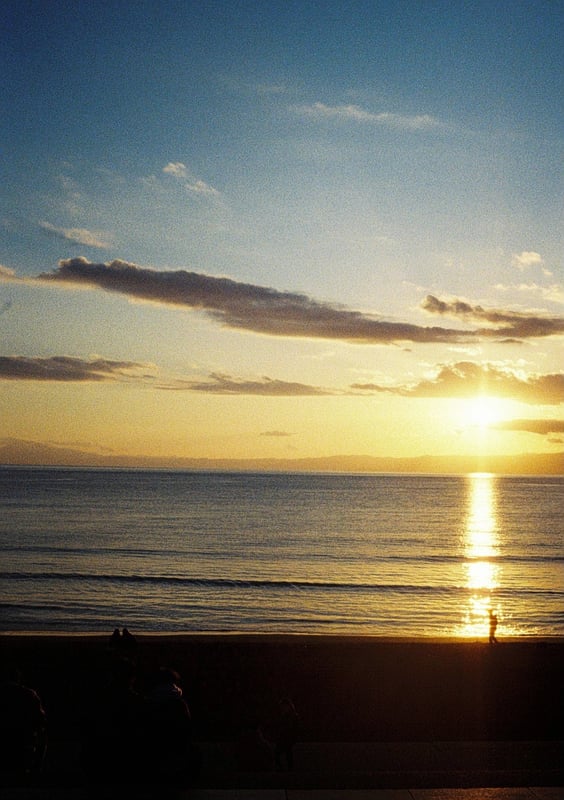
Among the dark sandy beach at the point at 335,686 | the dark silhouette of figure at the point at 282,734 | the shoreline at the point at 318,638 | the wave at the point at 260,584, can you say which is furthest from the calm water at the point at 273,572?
the dark silhouette of figure at the point at 282,734

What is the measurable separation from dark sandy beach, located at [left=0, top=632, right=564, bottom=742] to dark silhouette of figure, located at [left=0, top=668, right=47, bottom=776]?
538cm

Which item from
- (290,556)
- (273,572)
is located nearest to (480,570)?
(290,556)

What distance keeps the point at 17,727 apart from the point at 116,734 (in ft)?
4.59

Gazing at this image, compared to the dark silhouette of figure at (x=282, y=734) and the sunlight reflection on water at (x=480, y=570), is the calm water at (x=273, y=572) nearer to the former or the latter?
the sunlight reflection on water at (x=480, y=570)

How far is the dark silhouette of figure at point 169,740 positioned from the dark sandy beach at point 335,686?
6470 mm

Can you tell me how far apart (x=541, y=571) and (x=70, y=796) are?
5165 cm

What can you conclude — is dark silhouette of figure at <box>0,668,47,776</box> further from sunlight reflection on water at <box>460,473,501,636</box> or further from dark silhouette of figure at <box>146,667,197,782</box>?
sunlight reflection on water at <box>460,473,501,636</box>

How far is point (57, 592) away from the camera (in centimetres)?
3862

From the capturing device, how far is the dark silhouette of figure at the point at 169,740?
765cm

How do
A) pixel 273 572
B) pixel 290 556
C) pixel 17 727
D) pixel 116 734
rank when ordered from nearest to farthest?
pixel 116 734 → pixel 17 727 → pixel 273 572 → pixel 290 556

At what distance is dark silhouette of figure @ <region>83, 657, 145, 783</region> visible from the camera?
25.1 ft

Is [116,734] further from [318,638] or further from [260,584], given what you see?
[260,584]

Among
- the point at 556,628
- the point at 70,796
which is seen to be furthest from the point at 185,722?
the point at 556,628

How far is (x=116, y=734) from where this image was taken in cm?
766
